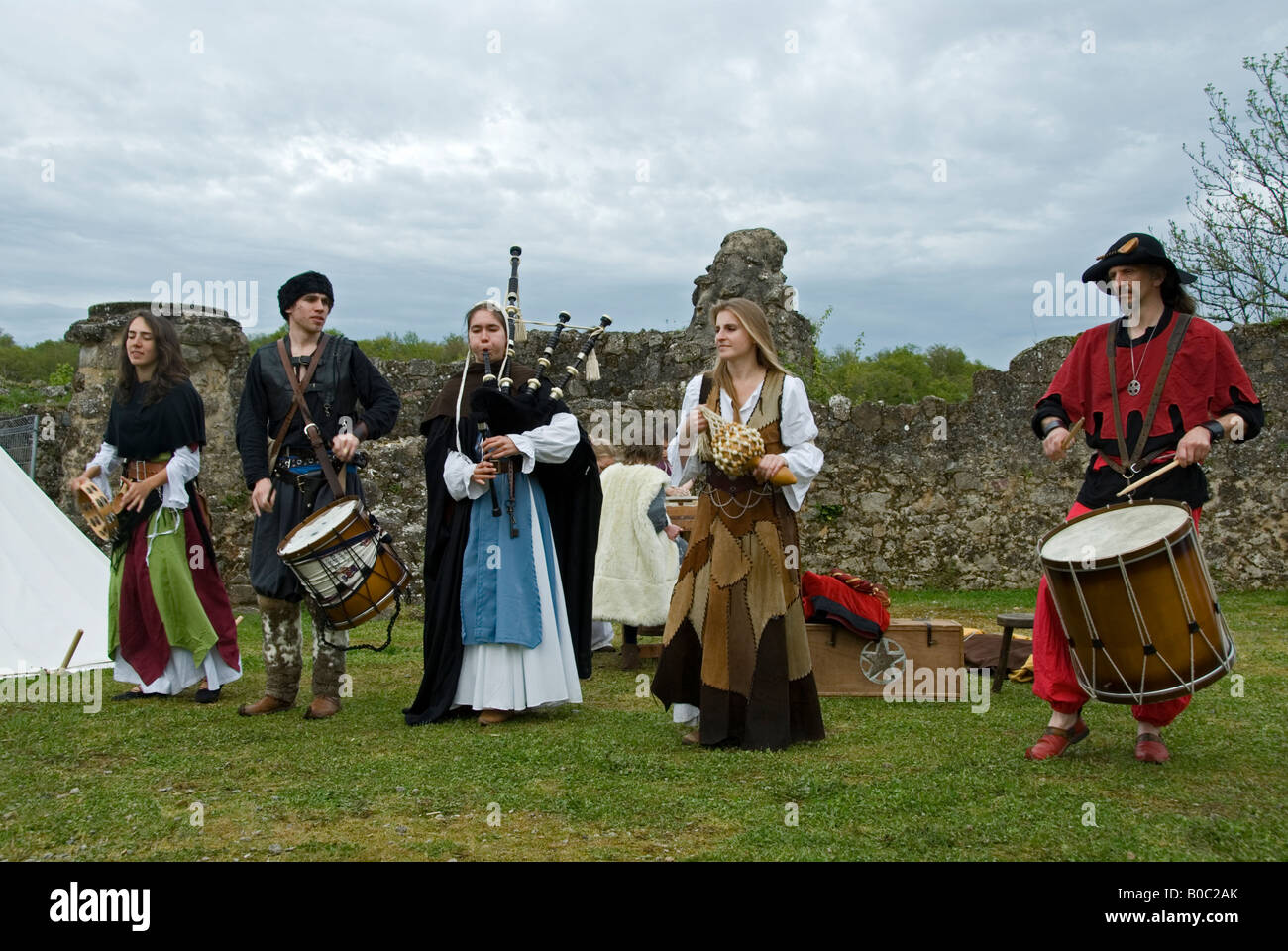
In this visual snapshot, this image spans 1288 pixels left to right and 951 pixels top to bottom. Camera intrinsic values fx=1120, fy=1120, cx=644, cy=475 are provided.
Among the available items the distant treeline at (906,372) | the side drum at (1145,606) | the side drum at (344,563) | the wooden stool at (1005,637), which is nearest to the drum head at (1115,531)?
the side drum at (1145,606)

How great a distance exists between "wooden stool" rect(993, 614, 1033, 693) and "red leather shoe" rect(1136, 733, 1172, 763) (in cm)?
175

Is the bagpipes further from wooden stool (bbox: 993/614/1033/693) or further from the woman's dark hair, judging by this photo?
wooden stool (bbox: 993/614/1033/693)

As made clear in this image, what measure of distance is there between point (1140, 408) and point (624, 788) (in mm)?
2637

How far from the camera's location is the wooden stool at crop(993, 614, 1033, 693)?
650cm

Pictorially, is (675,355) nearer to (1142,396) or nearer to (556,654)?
(556,654)

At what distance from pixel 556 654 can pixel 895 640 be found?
82.1 inches

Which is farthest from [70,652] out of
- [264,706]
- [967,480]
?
[967,480]

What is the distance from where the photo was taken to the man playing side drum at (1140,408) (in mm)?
4590

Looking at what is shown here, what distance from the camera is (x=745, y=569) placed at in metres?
5.16

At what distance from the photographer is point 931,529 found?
11.8m

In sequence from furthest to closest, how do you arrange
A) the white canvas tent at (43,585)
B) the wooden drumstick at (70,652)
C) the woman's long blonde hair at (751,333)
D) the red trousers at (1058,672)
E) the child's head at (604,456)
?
the child's head at (604,456), the white canvas tent at (43,585), the wooden drumstick at (70,652), the woman's long blonde hair at (751,333), the red trousers at (1058,672)

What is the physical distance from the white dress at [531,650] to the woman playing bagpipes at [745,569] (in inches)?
31.3

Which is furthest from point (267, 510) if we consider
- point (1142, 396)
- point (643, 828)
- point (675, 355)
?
point (675, 355)

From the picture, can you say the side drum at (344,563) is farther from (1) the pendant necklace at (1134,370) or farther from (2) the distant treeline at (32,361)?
(2) the distant treeline at (32,361)
